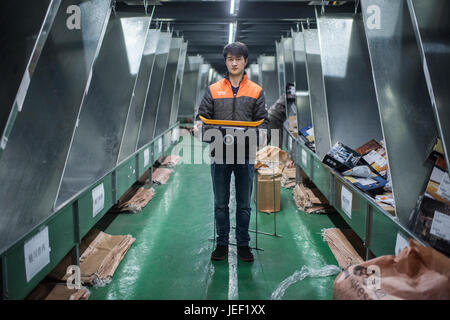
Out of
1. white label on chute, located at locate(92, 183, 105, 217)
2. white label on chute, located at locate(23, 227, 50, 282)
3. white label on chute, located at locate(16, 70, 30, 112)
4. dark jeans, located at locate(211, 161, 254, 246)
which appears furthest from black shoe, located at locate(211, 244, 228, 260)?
white label on chute, located at locate(16, 70, 30, 112)

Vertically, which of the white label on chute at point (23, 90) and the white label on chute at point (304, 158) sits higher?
the white label on chute at point (23, 90)

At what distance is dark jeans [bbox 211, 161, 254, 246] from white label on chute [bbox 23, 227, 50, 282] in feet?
4.29

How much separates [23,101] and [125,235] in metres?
1.80

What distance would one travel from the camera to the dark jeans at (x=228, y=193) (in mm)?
2926

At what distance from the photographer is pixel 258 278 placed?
2846 millimetres

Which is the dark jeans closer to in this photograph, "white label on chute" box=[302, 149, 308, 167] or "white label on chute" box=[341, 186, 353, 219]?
"white label on chute" box=[341, 186, 353, 219]

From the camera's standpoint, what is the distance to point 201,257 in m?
3.21

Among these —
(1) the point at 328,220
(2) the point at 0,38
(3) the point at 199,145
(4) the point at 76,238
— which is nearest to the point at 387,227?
(1) the point at 328,220

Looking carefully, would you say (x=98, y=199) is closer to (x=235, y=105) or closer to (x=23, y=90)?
(x=23, y=90)

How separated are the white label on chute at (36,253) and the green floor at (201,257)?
21.9 inches

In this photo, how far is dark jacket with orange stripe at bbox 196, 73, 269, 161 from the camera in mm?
2793

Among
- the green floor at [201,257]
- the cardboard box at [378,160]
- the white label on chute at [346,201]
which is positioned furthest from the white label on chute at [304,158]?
the white label on chute at [346,201]

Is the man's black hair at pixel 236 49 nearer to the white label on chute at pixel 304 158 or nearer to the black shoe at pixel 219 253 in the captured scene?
the black shoe at pixel 219 253

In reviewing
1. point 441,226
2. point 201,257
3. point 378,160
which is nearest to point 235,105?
point 201,257
